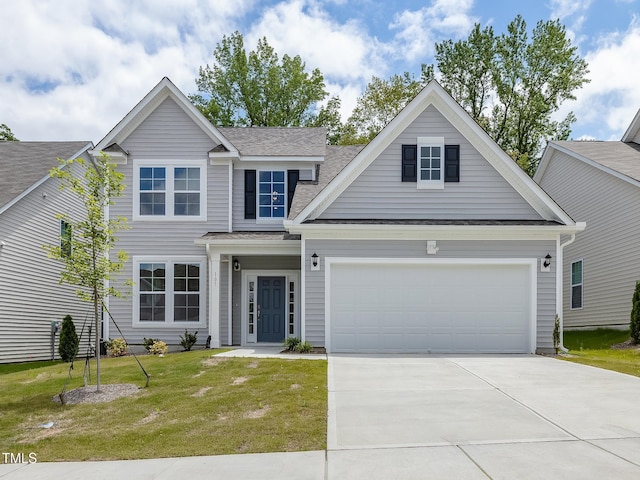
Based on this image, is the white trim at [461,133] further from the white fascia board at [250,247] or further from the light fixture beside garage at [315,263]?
the white fascia board at [250,247]

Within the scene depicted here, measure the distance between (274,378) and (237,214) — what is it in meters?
7.68

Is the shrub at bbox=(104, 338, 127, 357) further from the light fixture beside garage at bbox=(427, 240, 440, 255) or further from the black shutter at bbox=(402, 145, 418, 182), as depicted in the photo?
the black shutter at bbox=(402, 145, 418, 182)

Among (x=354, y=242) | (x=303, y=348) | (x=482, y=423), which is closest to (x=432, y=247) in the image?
(x=354, y=242)

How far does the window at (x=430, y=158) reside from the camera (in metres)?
14.8

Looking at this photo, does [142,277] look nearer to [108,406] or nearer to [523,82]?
[108,406]

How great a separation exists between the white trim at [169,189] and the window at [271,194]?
1594 millimetres

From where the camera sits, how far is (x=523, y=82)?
33.4 metres

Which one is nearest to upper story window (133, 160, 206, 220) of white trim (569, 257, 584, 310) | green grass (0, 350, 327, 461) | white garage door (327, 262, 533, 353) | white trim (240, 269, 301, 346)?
white trim (240, 269, 301, 346)

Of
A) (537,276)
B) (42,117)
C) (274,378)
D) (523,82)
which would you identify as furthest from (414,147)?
(523,82)

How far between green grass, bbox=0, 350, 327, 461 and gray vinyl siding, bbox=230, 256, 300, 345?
4.78 m


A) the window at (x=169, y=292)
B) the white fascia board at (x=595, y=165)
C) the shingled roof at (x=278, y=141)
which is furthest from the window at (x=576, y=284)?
the window at (x=169, y=292)

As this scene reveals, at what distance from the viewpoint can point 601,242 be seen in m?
19.0

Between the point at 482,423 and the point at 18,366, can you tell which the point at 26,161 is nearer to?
the point at 18,366

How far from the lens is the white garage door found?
1407 cm
